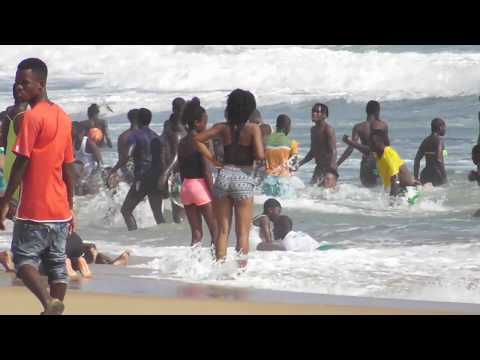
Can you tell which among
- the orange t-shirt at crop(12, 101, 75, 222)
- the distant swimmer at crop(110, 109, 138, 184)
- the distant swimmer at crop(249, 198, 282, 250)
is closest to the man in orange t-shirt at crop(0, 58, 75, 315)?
the orange t-shirt at crop(12, 101, 75, 222)

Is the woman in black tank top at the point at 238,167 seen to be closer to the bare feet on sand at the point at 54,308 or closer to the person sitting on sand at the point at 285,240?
the person sitting on sand at the point at 285,240

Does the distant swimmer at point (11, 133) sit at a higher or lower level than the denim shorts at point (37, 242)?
higher

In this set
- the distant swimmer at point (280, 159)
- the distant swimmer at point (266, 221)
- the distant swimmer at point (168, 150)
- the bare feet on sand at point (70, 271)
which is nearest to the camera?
the bare feet on sand at point (70, 271)

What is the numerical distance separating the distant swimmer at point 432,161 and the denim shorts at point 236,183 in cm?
440

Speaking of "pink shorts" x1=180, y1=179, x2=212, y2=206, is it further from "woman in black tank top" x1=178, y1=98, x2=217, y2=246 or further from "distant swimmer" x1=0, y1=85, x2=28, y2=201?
"distant swimmer" x1=0, y1=85, x2=28, y2=201

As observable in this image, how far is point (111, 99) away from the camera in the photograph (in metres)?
14.5

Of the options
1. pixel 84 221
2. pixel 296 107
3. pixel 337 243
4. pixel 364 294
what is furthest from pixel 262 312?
pixel 296 107

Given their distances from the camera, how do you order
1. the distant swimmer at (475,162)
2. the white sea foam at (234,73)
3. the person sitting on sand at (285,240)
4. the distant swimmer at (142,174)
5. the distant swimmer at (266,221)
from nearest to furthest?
the person sitting on sand at (285,240)
the distant swimmer at (266,221)
the distant swimmer at (475,162)
the distant swimmer at (142,174)
the white sea foam at (234,73)

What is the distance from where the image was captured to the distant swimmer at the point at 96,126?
13906 millimetres

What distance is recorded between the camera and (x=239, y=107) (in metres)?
9.36

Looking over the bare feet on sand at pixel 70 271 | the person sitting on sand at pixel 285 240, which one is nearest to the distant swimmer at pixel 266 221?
the person sitting on sand at pixel 285 240

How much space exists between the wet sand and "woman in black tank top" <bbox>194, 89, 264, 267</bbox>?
58 centimetres

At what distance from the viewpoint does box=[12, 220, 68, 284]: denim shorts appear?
7137 millimetres

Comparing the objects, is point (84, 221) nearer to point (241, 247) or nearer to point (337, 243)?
point (337, 243)
